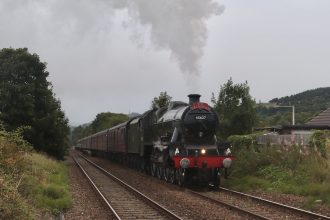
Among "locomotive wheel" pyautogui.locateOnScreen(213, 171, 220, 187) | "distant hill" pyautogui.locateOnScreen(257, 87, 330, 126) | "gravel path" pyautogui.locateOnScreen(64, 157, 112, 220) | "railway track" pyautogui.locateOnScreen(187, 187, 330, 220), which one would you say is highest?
"distant hill" pyautogui.locateOnScreen(257, 87, 330, 126)

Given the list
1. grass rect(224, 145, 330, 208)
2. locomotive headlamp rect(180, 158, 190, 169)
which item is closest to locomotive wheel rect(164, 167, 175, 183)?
grass rect(224, 145, 330, 208)

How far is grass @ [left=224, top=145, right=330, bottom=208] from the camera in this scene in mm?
15961

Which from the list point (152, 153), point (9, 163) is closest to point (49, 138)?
point (152, 153)

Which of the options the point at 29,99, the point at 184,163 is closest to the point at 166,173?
the point at 184,163

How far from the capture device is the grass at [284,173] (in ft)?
52.4

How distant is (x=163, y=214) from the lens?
13.0 meters

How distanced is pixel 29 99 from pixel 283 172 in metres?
21.3

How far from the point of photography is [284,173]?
19.5 meters

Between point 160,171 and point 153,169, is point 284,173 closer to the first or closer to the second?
point 160,171

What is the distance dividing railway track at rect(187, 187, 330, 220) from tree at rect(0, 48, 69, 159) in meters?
20.6

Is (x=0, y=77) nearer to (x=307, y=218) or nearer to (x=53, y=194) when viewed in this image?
(x=53, y=194)

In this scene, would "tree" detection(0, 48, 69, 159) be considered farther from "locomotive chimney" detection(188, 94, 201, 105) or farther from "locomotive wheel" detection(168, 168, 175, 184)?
"locomotive chimney" detection(188, 94, 201, 105)

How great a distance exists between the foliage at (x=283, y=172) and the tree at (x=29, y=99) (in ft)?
56.2

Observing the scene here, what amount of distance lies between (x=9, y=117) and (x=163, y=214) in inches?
942
